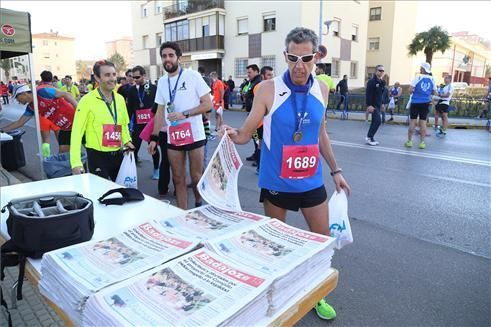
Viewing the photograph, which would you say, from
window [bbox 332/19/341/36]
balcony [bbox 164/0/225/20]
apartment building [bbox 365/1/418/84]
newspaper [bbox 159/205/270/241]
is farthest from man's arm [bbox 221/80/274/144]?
apartment building [bbox 365/1/418/84]

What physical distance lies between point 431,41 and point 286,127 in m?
40.8

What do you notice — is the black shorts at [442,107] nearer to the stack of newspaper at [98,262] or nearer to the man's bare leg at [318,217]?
the man's bare leg at [318,217]

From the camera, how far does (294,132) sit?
8.04 ft

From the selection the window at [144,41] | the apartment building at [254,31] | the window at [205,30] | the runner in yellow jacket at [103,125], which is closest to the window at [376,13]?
the apartment building at [254,31]

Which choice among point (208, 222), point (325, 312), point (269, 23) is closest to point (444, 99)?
point (325, 312)

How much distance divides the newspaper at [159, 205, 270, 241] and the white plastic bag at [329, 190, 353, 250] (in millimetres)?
870

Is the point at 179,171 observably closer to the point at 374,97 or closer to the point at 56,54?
the point at 374,97

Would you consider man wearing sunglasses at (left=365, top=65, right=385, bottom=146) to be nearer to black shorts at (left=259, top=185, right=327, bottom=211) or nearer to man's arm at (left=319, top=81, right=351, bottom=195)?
man's arm at (left=319, top=81, right=351, bottom=195)

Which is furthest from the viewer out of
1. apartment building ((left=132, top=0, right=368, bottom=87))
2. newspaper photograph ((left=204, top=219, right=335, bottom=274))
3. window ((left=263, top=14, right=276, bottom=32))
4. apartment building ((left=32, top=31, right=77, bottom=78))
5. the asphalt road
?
apartment building ((left=32, top=31, right=77, bottom=78))

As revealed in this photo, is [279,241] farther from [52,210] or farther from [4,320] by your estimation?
[4,320]

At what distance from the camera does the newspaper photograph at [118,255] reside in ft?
4.37

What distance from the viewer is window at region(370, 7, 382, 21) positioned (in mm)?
38188

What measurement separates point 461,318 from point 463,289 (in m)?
0.46

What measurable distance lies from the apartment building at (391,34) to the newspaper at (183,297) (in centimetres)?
3971
